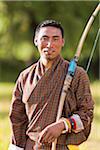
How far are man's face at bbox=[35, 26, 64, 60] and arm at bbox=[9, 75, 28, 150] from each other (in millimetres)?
271

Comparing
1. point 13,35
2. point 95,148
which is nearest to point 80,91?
point 95,148

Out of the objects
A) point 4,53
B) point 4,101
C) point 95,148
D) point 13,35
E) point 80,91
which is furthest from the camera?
point 4,53

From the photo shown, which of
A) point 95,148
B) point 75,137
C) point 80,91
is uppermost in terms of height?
point 80,91

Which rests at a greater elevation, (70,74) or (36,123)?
(70,74)

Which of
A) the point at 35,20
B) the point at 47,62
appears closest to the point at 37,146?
the point at 47,62

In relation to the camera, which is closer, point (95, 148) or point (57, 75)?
point (57, 75)

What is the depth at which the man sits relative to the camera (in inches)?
183

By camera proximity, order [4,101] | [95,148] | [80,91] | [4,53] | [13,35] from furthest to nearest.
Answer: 1. [4,53]
2. [13,35]
3. [4,101]
4. [95,148]
5. [80,91]

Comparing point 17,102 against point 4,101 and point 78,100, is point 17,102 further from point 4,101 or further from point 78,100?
point 4,101

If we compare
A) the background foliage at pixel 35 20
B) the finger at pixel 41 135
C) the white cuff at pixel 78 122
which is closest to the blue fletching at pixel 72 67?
the white cuff at pixel 78 122

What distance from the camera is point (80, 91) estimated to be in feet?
15.3

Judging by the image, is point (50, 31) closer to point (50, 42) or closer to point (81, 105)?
point (50, 42)

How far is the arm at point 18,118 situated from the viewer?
4.85 meters

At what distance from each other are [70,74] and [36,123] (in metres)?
0.39
